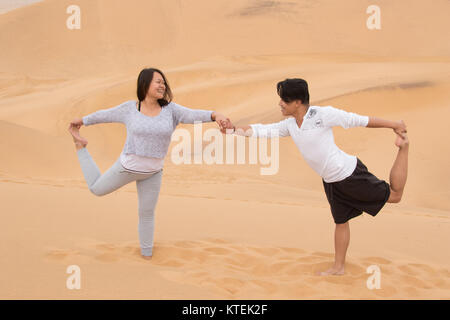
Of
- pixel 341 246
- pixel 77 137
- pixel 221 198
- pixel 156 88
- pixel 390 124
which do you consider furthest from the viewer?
pixel 221 198

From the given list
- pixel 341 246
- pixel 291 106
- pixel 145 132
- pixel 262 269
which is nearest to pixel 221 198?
pixel 262 269

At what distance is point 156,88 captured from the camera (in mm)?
4480

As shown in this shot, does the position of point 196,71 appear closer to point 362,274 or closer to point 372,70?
point 372,70

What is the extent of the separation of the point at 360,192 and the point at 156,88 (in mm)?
1991

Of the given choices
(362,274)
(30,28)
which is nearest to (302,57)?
(30,28)

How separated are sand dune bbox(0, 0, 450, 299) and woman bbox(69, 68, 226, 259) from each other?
2.23 feet

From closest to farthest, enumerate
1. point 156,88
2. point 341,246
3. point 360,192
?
point 360,192, point 156,88, point 341,246

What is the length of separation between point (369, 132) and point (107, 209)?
28.4 feet

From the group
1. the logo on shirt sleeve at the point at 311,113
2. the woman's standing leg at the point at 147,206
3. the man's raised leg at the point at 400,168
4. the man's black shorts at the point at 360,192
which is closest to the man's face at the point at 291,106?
the logo on shirt sleeve at the point at 311,113

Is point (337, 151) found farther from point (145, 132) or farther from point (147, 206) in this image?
point (147, 206)

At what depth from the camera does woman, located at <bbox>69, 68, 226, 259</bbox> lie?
446 centimetres

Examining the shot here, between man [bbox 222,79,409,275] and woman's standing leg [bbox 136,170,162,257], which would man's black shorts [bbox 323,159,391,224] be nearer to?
man [bbox 222,79,409,275]

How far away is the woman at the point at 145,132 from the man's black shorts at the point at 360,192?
121 cm

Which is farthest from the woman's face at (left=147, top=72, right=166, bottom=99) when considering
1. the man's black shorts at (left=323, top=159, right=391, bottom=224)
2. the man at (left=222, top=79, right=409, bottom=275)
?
the man's black shorts at (left=323, top=159, right=391, bottom=224)
